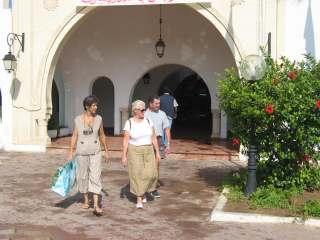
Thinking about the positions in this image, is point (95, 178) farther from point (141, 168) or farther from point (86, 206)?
point (141, 168)

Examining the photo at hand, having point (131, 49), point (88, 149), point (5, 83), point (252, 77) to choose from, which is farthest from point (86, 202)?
point (131, 49)

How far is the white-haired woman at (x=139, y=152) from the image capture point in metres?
7.63

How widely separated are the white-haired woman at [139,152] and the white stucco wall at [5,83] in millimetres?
7555

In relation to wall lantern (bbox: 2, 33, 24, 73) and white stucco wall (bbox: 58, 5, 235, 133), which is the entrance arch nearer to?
wall lantern (bbox: 2, 33, 24, 73)

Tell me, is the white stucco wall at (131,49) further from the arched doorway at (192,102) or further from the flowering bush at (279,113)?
the flowering bush at (279,113)

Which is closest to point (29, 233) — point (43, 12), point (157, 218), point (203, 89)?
point (157, 218)

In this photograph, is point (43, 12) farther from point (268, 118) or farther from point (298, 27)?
point (268, 118)

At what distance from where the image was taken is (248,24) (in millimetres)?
12438

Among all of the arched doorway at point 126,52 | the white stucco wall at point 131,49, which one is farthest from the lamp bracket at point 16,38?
the white stucco wall at point 131,49

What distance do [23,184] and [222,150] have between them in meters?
5.66

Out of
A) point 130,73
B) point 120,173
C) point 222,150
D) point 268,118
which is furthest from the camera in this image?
point 130,73

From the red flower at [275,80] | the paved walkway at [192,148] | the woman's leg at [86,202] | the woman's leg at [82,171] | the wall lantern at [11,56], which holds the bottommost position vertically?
the woman's leg at [86,202]

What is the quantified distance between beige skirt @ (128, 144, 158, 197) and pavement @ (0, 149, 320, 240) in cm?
33

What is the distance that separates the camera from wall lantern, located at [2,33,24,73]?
45.1 feet
